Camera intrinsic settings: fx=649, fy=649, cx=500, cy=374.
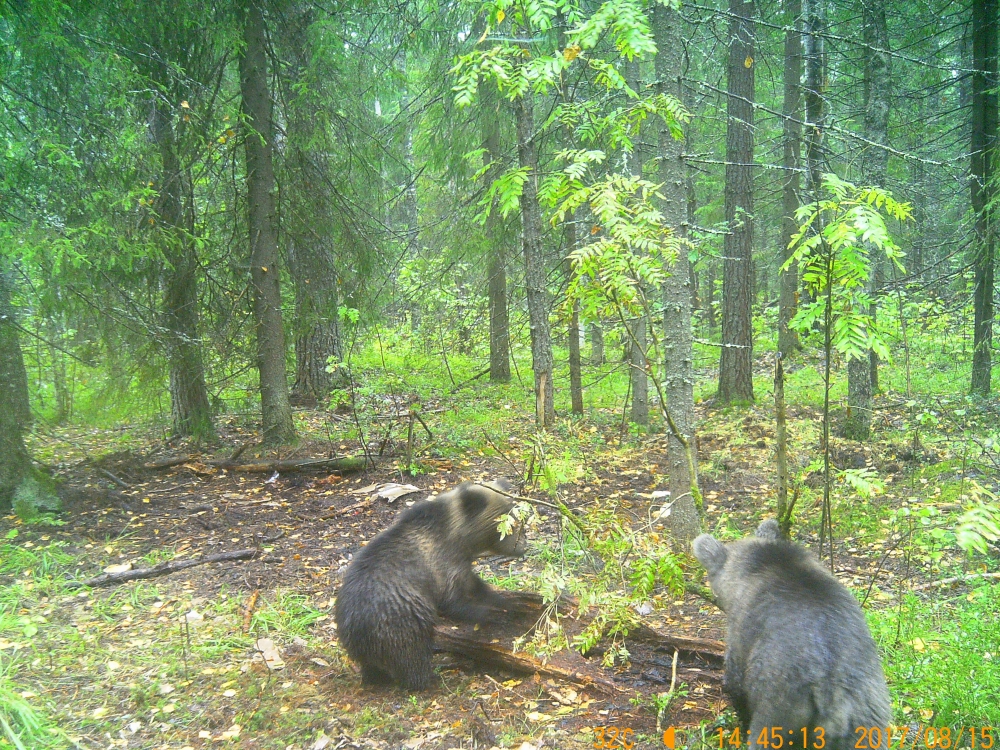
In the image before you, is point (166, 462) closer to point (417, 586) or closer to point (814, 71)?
point (417, 586)

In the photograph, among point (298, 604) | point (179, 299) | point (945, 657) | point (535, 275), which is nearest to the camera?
point (945, 657)

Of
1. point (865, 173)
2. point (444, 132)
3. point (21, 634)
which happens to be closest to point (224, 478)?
point (21, 634)

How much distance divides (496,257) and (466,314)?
5.01 ft

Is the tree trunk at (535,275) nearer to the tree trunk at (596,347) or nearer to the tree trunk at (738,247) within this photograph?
the tree trunk at (738,247)

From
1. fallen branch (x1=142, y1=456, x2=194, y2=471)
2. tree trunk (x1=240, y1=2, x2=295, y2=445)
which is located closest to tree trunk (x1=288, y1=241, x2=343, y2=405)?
tree trunk (x1=240, y1=2, x2=295, y2=445)

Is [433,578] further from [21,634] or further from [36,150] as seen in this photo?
[36,150]

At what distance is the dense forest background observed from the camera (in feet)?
14.2

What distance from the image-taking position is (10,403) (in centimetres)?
707

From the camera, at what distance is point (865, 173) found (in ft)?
30.4

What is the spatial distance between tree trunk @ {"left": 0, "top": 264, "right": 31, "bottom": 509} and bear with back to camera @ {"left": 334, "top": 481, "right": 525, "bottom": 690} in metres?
4.62

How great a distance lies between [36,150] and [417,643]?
20.8 ft

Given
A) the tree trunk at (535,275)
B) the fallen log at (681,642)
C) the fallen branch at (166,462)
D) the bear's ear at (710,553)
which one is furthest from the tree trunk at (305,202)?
the bear's ear at (710,553)

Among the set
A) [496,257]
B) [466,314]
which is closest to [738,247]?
[496,257]

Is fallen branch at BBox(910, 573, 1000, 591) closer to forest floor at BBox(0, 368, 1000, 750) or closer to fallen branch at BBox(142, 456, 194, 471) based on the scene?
forest floor at BBox(0, 368, 1000, 750)
